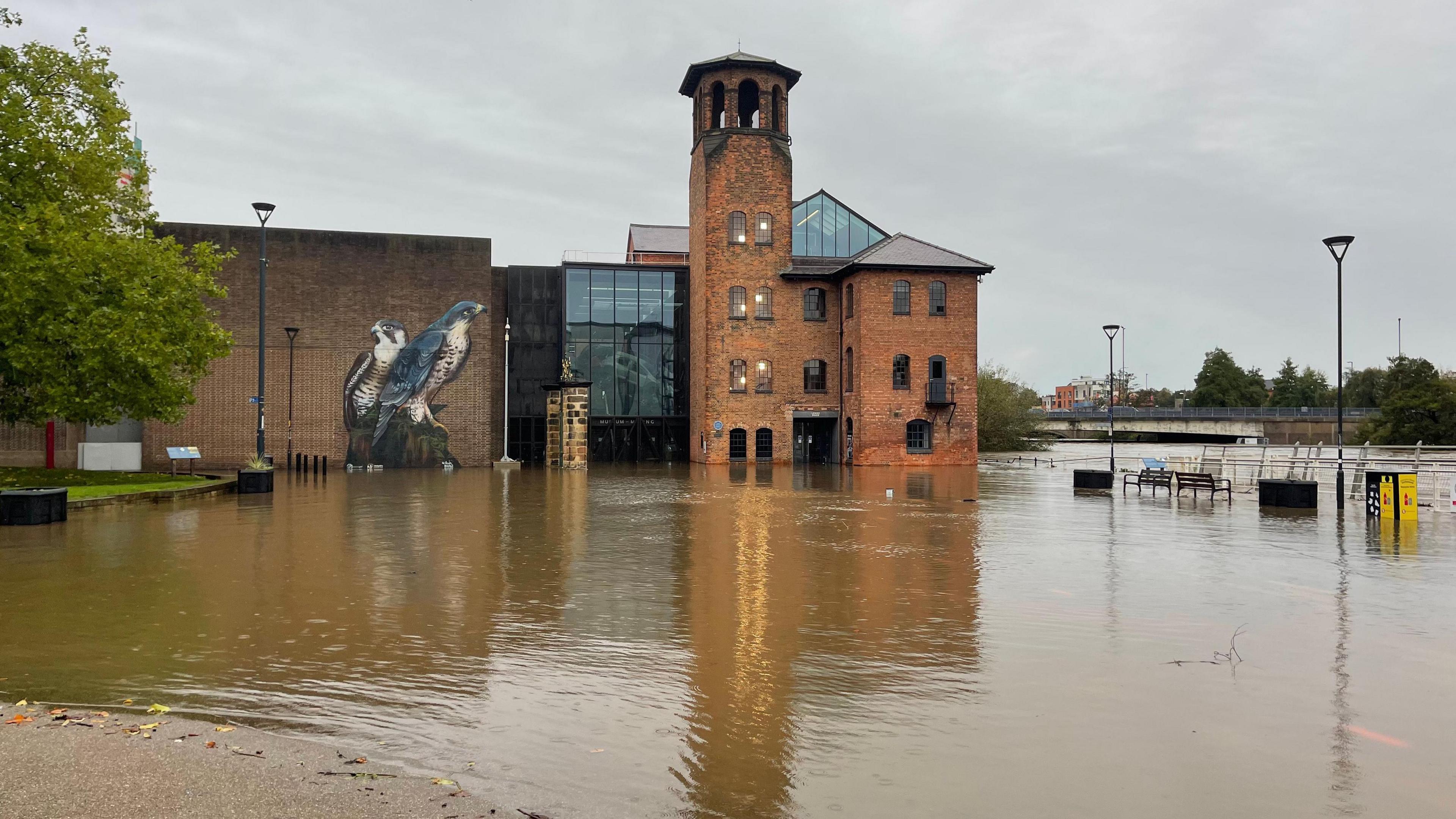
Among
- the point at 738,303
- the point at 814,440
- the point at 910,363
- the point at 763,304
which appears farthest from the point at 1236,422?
the point at 738,303

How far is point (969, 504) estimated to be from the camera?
21.2 meters

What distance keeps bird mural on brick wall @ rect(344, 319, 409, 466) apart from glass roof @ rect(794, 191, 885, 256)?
1955cm

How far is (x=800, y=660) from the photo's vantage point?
7145 millimetres

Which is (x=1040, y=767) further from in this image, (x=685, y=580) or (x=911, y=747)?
(x=685, y=580)

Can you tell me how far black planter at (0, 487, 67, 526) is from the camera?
51.1ft

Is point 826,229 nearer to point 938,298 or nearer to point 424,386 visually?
point 938,298

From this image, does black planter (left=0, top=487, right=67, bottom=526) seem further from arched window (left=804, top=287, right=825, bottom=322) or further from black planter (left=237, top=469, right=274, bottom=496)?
arched window (left=804, top=287, right=825, bottom=322)

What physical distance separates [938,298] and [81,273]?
1250 inches

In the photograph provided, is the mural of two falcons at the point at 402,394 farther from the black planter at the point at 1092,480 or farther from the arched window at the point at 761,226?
the black planter at the point at 1092,480

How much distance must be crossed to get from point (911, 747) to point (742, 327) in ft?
125

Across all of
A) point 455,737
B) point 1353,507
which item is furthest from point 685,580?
point 1353,507

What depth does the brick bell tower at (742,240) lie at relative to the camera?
1674 inches

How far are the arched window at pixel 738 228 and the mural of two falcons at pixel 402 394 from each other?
13008 millimetres

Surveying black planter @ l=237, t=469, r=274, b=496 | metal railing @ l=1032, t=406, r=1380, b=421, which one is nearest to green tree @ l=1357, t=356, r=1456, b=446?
metal railing @ l=1032, t=406, r=1380, b=421
